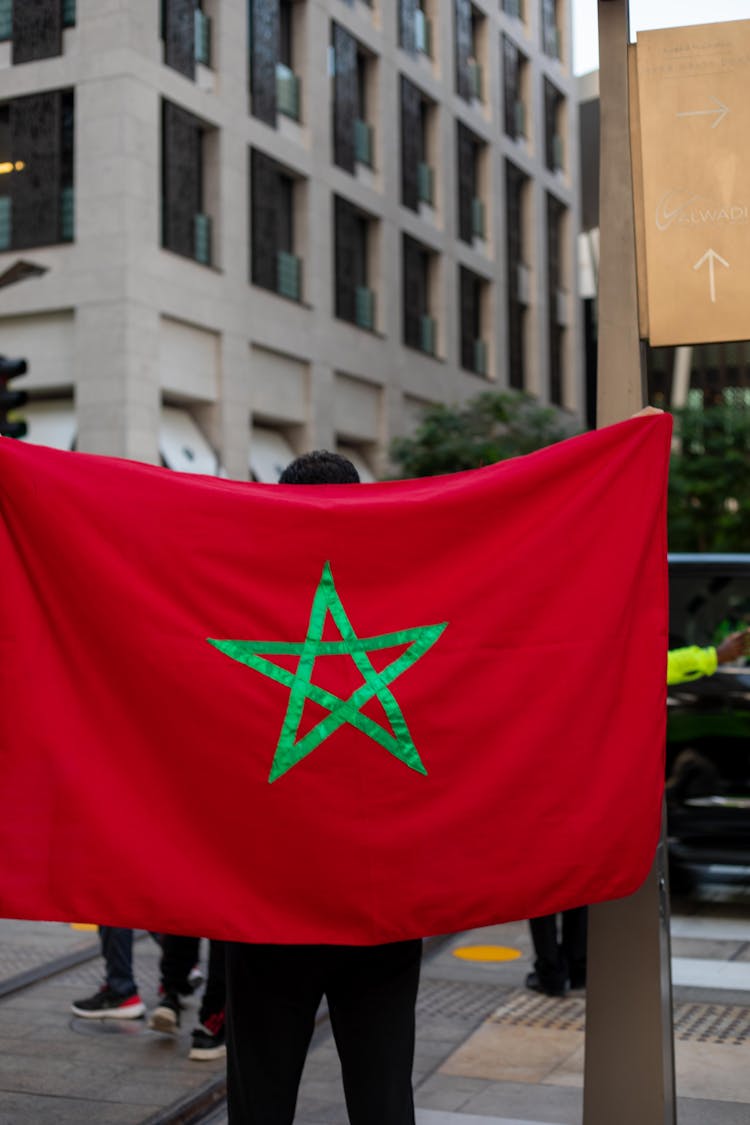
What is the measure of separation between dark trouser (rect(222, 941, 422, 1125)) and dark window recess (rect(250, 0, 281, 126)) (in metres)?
24.7

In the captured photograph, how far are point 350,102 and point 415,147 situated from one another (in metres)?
3.21

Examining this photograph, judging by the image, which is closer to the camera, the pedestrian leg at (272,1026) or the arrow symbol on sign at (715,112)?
the pedestrian leg at (272,1026)

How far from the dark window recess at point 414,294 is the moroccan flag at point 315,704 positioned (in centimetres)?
2914

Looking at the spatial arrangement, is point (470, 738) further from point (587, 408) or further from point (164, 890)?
point (587, 408)

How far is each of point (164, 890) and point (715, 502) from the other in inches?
1350

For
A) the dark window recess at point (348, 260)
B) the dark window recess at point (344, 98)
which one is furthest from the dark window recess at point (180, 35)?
the dark window recess at point (348, 260)

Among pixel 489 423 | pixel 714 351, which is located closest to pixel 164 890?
pixel 489 423

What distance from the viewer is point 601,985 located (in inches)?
167

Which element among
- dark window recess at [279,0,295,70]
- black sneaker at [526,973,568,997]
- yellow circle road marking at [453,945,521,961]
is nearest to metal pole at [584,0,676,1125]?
black sneaker at [526,973,568,997]

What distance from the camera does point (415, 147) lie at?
1303 inches

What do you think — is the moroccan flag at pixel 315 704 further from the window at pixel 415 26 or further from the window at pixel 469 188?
the window at pixel 469 188

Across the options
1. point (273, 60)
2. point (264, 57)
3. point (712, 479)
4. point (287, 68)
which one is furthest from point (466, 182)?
point (264, 57)

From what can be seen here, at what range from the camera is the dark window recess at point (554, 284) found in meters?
41.7

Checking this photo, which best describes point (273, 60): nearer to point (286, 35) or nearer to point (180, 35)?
point (286, 35)
